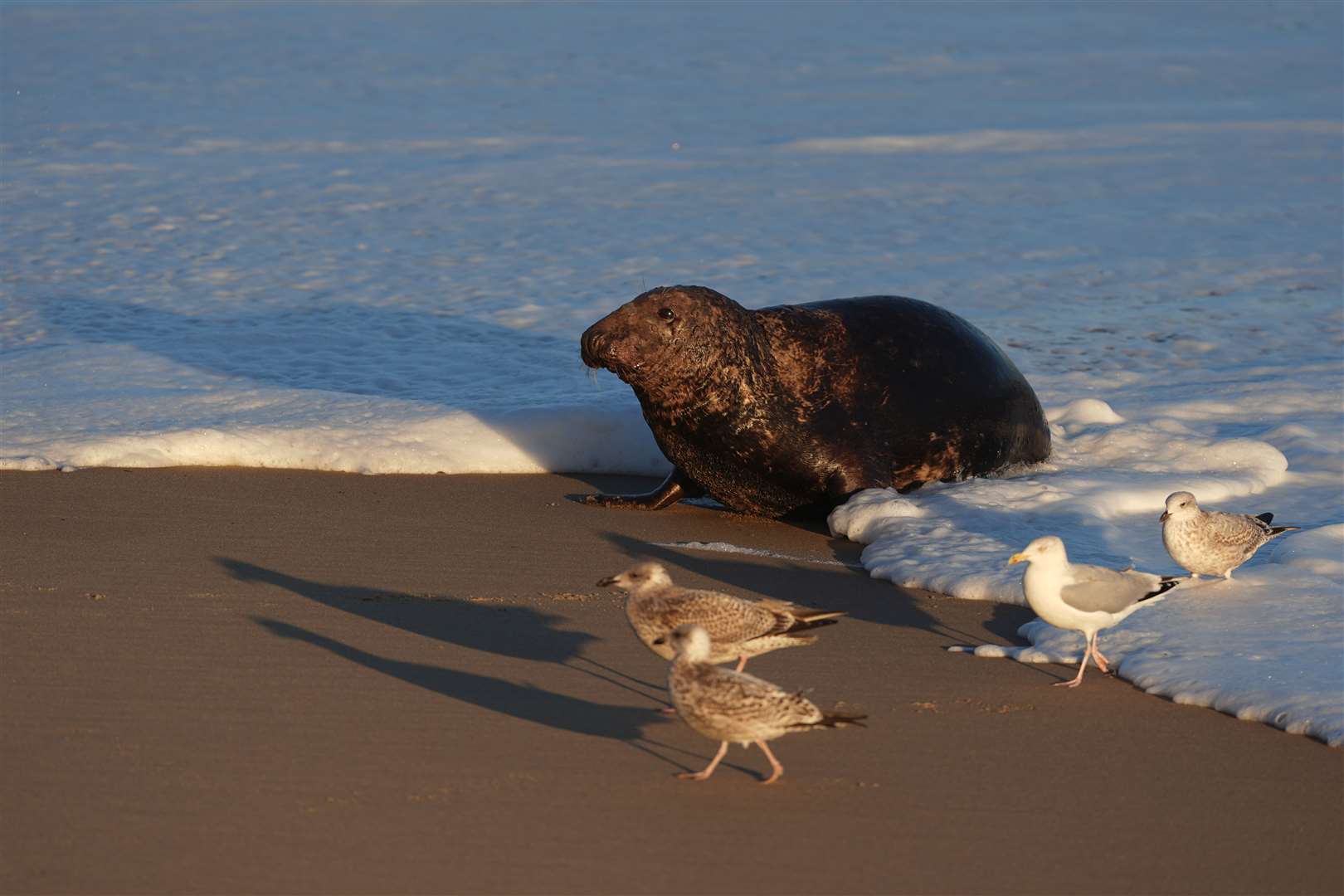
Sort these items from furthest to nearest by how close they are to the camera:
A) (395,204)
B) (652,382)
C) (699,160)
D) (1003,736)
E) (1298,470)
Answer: (699,160) → (395,204) → (1298,470) → (652,382) → (1003,736)

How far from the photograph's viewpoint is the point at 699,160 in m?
18.0

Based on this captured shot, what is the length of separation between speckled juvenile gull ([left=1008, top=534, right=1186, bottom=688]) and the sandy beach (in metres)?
0.21

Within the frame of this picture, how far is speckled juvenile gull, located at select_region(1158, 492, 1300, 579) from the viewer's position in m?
5.46

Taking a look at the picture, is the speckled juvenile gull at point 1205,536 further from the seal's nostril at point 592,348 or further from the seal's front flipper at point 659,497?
the seal's nostril at point 592,348

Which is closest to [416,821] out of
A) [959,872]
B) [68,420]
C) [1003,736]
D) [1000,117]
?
[959,872]

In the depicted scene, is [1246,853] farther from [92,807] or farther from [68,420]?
[68,420]

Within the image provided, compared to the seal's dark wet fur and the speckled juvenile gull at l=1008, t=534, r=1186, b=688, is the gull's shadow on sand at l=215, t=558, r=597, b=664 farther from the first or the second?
the seal's dark wet fur

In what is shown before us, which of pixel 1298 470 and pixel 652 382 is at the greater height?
pixel 652 382

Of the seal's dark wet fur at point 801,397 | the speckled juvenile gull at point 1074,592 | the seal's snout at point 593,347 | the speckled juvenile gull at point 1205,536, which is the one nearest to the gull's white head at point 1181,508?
the speckled juvenile gull at point 1205,536

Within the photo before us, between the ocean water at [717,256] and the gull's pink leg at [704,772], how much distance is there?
4.74ft

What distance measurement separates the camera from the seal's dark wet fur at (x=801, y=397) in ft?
22.7

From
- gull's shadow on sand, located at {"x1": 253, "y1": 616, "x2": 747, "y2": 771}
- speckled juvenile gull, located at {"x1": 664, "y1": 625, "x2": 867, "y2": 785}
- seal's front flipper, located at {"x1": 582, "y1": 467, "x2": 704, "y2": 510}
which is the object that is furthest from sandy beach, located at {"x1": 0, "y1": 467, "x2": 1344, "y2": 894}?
seal's front flipper, located at {"x1": 582, "y1": 467, "x2": 704, "y2": 510}

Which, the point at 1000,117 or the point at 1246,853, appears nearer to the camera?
the point at 1246,853

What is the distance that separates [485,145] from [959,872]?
16174 mm
